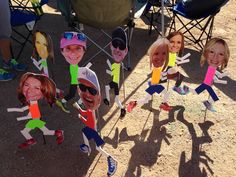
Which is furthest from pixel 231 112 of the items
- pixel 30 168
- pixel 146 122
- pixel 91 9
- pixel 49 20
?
pixel 49 20

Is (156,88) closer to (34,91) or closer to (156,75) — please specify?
(156,75)

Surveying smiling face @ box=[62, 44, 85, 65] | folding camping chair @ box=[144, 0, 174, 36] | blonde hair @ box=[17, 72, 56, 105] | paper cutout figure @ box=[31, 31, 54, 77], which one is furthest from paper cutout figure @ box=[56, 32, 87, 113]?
folding camping chair @ box=[144, 0, 174, 36]

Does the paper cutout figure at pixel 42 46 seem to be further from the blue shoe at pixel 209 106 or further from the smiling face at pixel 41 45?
the blue shoe at pixel 209 106

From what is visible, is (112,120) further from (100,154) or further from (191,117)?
(191,117)

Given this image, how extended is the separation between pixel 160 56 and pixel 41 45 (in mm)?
1319

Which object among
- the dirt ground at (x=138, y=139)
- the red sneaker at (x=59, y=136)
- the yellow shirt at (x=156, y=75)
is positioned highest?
the yellow shirt at (x=156, y=75)

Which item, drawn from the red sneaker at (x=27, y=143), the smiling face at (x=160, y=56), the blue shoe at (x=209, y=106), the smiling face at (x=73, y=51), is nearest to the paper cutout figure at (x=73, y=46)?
the smiling face at (x=73, y=51)

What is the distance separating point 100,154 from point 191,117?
51.2 inches

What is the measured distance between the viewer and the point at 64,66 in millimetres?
5238

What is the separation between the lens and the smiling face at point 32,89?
323cm

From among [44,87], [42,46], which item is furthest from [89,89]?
[42,46]

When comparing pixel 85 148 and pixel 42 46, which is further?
pixel 42 46

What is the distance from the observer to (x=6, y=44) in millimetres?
4883

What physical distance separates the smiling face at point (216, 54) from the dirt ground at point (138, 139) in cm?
83
